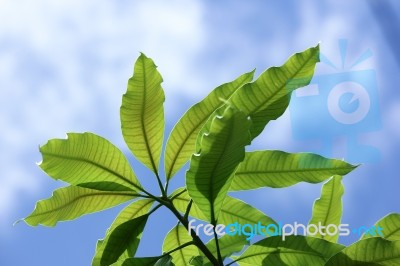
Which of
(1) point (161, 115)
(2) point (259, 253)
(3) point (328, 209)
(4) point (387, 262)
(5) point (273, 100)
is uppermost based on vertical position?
(1) point (161, 115)

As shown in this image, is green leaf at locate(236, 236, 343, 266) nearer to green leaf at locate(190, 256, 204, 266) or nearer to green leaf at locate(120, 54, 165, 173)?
green leaf at locate(190, 256, 204, 266)

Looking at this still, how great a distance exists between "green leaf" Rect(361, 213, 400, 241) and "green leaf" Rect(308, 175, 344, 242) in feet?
A: 0.47

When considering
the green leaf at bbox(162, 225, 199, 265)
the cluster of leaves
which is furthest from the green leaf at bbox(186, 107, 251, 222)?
the green leaf at bbox(162, 225, 199, 265)

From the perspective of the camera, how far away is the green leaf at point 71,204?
154cm

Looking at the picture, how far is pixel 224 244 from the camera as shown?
162 centimetres

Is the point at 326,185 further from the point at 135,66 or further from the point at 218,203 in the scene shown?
the point at 135,66

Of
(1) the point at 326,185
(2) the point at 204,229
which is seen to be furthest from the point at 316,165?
(2) the point at 204,229

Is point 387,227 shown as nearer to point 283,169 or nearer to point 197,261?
point 283,169

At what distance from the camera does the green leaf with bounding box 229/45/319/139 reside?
1372mm

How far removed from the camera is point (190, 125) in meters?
1.54

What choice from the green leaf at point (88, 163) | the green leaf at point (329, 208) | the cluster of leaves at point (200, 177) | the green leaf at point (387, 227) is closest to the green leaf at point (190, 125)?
the cluster of leaves at point (200, 177)

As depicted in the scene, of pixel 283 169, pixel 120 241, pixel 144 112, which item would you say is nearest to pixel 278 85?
pixel 283 169

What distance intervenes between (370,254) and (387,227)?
10.6 inches

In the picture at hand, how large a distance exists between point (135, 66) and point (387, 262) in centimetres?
75
